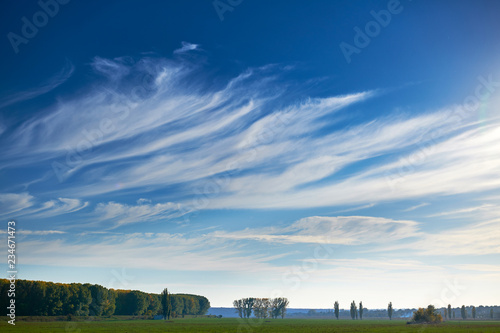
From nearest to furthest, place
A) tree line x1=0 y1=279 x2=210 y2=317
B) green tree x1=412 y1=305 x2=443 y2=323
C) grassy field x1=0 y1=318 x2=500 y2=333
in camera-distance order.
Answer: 1. grassy field x1=0 y1=318 x2=500 y2=333
2. tree line x1=0 y1=279 x2=210 y2=317
3. green tree x1=412 y1=305 x2=443 y2=323

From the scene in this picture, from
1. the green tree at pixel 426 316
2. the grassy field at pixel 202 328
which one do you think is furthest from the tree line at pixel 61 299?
the green tree at pixel 426 316

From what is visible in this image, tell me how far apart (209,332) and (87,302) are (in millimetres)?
77323

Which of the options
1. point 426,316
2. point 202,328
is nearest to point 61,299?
point 202,328

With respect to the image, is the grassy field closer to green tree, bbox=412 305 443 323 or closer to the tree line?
the tree line

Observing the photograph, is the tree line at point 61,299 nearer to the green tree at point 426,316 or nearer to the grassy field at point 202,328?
the grassy field at point 202,328

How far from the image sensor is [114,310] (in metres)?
154

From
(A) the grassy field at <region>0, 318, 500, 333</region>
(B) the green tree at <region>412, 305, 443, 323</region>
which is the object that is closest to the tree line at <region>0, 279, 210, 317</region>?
(A) the grassy field at <region>0, 318, 500, 333</region>

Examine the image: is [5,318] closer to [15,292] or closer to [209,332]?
[15,292]

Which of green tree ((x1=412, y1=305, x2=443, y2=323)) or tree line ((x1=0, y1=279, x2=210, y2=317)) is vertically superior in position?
tree line ((x1=0, y1=279, x2=210, y2=317))

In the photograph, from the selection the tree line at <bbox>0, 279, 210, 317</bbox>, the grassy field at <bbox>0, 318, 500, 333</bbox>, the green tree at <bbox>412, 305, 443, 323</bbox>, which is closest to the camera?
the grassy field at <bbox>0, 318, 500, 333</bbox>

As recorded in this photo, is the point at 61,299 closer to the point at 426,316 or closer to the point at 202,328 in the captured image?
the point at 202,328

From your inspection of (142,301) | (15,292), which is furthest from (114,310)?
(15,292)

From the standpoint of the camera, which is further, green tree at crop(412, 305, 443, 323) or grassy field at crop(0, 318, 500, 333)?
green tree at crop(412, 305, 443, 323)

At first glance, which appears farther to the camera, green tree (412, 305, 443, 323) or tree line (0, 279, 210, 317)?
green tree (412, 305, 443, 323)
